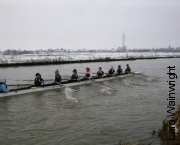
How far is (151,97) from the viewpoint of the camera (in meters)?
14.0

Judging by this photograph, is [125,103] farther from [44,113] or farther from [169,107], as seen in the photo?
[44,113]

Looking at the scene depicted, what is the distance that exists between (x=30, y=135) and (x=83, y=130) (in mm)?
1954

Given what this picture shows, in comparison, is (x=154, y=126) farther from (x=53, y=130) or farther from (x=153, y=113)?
(x=53, y=130)

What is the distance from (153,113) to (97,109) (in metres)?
2.70

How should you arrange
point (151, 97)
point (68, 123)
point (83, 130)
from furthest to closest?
point (151, 97)
point (68, 123)
point (83, 130)

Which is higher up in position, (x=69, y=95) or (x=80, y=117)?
(x=69, y=95)

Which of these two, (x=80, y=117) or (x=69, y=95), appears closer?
(x=80, y=117)

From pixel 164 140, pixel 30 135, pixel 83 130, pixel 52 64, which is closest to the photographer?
pixel 164 140

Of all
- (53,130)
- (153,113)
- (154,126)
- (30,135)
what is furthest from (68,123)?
(153,113)

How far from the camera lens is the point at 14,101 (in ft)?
41.4

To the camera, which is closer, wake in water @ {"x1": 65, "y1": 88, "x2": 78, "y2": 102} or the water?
the water

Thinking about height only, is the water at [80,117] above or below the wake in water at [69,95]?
below

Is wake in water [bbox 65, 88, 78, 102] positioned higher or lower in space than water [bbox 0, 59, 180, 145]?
higher

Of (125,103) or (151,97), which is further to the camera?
(151,97)
